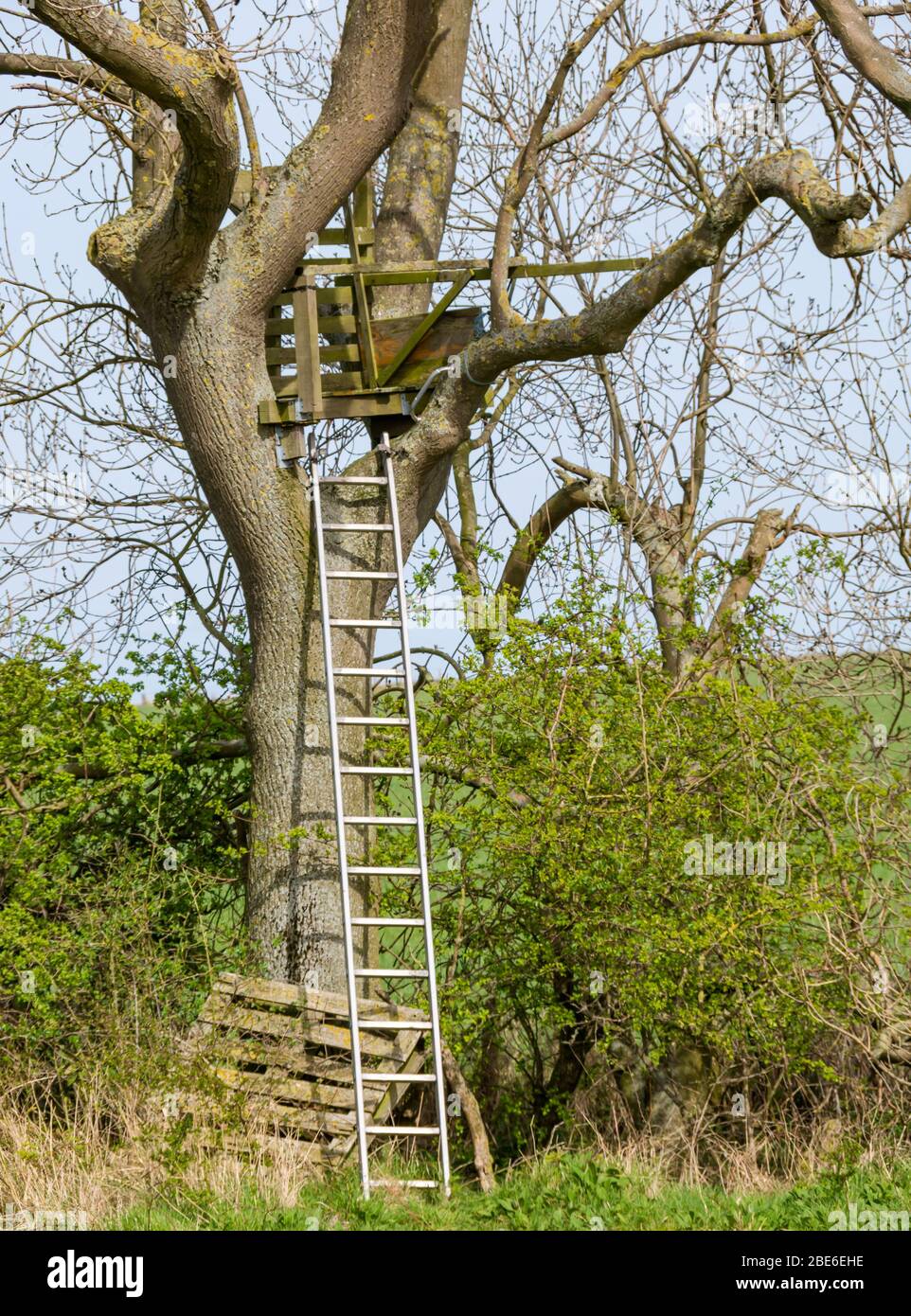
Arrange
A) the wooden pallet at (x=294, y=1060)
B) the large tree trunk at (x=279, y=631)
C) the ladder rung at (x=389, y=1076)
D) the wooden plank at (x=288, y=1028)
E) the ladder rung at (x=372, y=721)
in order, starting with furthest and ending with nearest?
the large tree trunk at (x=279, y=631) < the ladder rung at (x=372, y=721) < the wooden plank at (x=288, y=1028) < the ladder rung at (x=389, y=1076) < the wooden pallet at (x=294, y=1060)

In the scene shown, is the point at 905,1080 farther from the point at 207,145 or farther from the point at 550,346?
the point at 207,145

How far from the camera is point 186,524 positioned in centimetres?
1063

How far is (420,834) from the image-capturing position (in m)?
7.41

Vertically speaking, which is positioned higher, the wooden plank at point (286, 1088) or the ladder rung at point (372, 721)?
the ladder rung at point (372, 721)

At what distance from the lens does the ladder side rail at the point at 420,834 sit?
6.72 metres

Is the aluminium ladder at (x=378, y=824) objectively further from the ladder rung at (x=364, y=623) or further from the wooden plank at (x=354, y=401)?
the wooden plank at (x=354, y=401)

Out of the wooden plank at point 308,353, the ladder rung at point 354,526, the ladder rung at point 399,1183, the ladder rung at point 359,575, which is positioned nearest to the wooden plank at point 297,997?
the ladder rung at point 399,1183

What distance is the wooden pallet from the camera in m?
7.10

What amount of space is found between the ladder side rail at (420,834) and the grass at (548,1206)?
369 millimetres

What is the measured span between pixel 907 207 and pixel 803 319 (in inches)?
118

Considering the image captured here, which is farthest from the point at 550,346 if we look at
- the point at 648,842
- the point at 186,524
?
the point at 186,524

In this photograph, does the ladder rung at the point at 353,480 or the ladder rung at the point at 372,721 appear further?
the ladder rung at the point at 353,480

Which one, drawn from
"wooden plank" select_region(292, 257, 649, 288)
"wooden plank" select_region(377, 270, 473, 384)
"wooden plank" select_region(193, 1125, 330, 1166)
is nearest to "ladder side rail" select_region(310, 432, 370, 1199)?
"wooden plank" select_region(193, 1125, 330, 1166)
